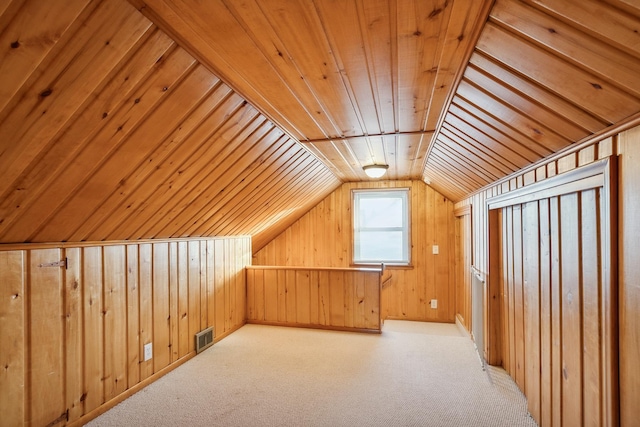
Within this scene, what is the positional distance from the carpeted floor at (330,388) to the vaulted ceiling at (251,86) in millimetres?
1387

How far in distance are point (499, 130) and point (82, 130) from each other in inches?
84.8

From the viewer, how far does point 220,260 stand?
3.98 meters

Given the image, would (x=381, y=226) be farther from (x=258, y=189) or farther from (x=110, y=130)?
(x=110, y=130)

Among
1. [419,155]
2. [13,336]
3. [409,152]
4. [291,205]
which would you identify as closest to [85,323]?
[13,336]

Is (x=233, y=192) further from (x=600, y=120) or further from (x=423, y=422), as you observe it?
(x=600, y=120)

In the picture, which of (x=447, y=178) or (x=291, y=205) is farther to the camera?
(x=291, y=205)

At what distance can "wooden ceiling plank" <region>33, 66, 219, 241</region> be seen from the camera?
5.30 feet

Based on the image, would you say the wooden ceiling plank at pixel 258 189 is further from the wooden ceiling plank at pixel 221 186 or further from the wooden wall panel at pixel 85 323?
the wooden wall panel at pixel 85 323

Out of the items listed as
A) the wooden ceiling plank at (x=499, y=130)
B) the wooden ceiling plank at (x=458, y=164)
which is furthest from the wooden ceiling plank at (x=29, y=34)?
the wooden ceiling plank at (x=458, y=164)

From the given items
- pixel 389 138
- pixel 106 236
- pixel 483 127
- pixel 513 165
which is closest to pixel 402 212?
pixel 389 138

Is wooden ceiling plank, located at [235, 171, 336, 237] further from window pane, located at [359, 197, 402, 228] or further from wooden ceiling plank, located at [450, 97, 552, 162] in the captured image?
wooden ceiling plank, located at [450, 97, 552, 162]

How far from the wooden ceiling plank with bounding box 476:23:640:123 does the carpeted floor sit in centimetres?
209

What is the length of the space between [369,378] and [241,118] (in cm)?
244

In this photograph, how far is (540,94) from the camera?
137 centimetres
